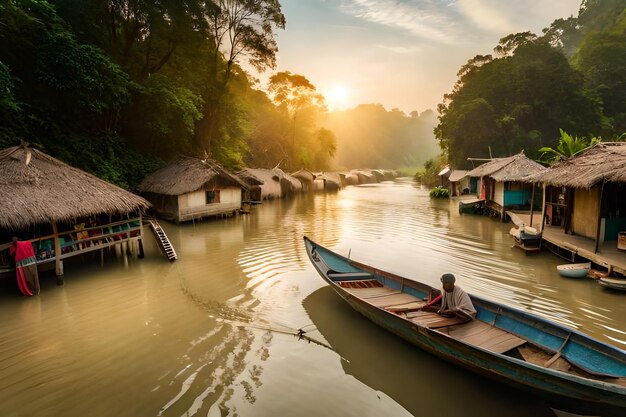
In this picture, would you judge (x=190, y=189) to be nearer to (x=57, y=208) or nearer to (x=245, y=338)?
(x=57, y=208)

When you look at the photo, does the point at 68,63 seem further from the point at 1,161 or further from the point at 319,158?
the point at 319,158

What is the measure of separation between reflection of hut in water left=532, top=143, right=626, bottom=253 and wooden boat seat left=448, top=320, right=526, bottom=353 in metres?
6.45

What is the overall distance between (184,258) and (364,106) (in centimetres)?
11149

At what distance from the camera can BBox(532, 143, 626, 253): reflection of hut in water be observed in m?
10.1

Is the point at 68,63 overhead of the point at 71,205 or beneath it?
overhead

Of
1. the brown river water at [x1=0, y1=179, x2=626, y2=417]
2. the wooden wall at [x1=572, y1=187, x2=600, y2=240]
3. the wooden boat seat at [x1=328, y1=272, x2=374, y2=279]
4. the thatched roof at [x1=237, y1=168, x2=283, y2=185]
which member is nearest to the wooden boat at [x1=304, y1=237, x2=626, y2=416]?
the brown river water at [x1=0, y1=179, x2=626, y2=417]

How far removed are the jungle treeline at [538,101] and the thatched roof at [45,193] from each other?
1289 inches

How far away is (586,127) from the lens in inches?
1305

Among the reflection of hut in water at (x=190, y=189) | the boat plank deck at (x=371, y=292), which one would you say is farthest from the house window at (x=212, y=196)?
the boat plank deck at (x=371, y=292)

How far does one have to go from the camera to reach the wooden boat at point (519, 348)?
14.1 ft

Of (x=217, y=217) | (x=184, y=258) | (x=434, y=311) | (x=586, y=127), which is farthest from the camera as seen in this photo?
(x=586, y=127)

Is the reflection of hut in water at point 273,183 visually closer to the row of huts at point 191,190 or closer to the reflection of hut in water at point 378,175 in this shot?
the row of huts at point 191,190

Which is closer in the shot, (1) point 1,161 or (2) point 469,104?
(1) point 1,161

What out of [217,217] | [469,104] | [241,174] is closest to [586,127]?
[469,104]
